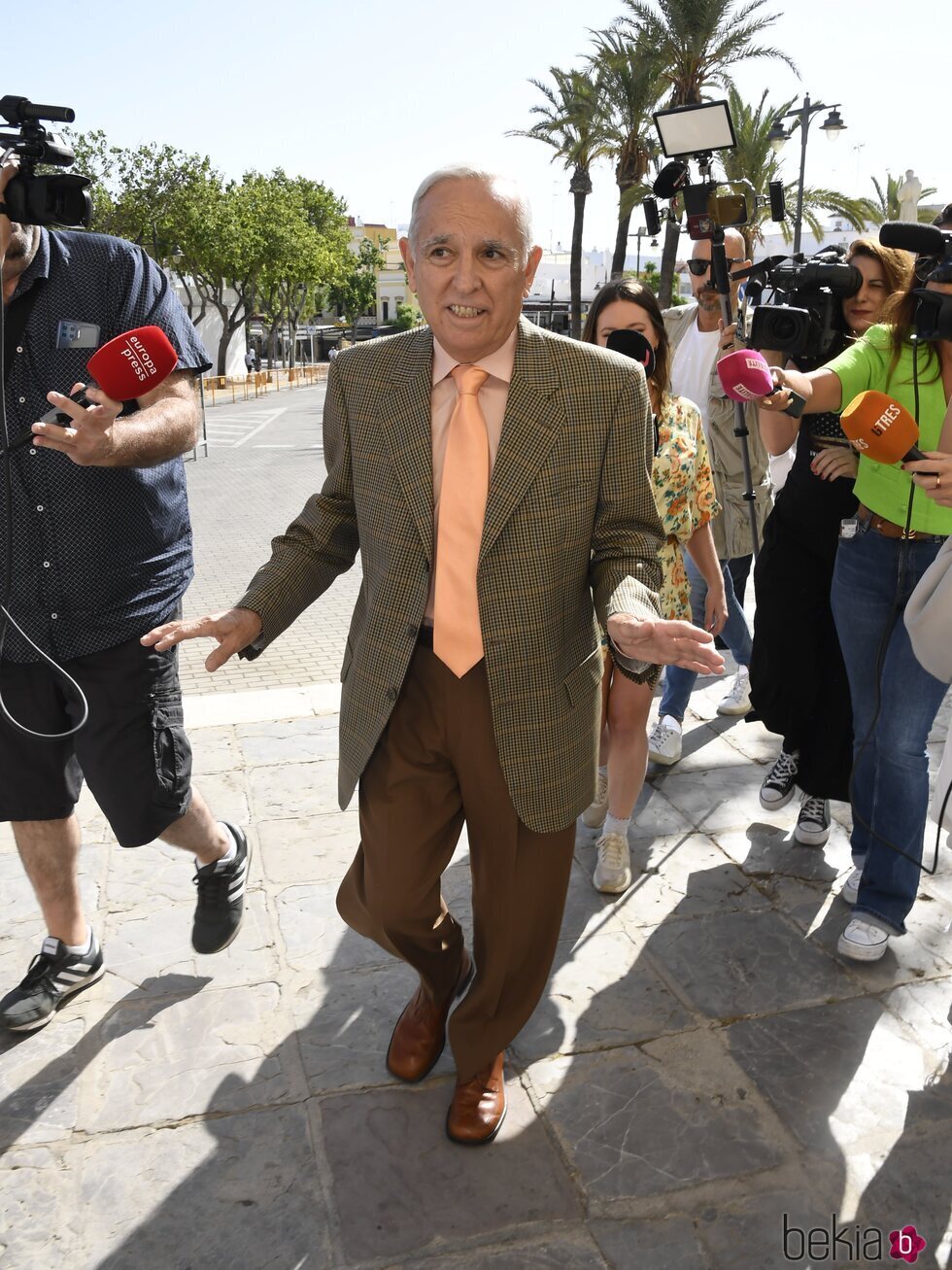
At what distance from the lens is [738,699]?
5469 mm

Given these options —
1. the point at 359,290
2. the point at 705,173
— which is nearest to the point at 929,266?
the point at 705,173

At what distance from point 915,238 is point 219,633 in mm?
2034

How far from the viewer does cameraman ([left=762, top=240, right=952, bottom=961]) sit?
304 cm

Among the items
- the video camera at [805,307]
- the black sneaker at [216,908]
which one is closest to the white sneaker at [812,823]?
the video camera at [805,307]

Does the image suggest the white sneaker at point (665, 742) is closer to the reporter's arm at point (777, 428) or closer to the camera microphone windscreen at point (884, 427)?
the reporter's arm at point (777, 428)

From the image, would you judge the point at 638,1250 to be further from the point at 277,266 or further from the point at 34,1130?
the point at 277,266

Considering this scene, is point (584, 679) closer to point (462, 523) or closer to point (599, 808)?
point (462, 523)

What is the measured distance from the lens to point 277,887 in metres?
3.82

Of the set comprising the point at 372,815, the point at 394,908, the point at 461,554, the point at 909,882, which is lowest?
the point at 909,882

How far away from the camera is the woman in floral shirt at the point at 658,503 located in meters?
3.81

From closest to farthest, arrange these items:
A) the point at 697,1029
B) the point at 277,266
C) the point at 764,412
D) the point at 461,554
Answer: the point at 461,554 < the point at 697,1029 < the point at 764,412 < the point at 277,266

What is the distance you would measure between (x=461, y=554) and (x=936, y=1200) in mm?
1769

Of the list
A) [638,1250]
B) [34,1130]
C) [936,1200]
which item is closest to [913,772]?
[936,1200]

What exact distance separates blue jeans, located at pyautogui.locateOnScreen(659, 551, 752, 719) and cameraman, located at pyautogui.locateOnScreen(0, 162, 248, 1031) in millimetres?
2439
